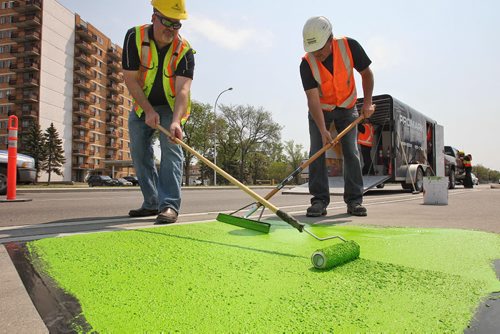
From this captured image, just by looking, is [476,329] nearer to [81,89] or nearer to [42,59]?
[42,59]

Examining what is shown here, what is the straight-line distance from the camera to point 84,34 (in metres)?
54.0

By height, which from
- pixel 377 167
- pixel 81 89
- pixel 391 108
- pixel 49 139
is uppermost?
pixel 81 89

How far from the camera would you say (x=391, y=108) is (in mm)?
9211

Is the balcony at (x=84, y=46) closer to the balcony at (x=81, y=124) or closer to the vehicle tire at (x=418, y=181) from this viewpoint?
the balcony at (x=81, y=124)

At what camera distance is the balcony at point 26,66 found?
4659cm

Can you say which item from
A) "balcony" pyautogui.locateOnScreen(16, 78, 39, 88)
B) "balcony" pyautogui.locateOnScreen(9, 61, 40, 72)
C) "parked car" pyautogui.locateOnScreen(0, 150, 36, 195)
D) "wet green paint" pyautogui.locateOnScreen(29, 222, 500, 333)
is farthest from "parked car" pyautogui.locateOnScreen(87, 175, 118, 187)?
"wet green paint" pyautogui.locateOnScreen(29, 222, 500, 333)

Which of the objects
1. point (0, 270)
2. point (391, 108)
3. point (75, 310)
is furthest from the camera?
point (391, 108)

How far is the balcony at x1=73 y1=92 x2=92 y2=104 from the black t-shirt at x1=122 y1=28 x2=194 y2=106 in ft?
189

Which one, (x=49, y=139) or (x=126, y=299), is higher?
(x=49, y=139)

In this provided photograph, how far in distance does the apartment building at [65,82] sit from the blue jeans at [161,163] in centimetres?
5161

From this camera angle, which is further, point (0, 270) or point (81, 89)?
point (81, 89)

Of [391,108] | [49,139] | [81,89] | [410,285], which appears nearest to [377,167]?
[391,108]

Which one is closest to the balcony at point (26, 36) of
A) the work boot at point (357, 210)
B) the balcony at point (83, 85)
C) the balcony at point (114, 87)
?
the balcony at point (83, 85)

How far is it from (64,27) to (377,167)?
5602cm
